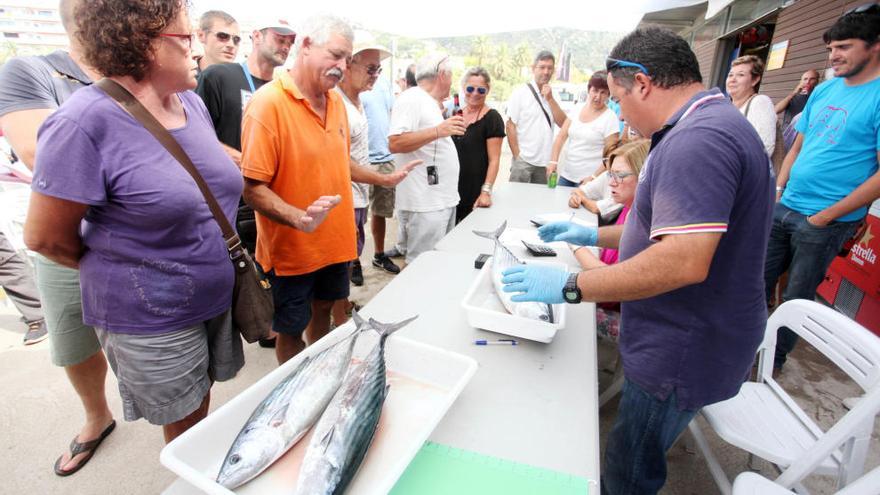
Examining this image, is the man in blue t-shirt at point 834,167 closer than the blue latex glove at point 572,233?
No

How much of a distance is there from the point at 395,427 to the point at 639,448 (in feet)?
2.94

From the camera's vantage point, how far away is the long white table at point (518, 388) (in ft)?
3.14

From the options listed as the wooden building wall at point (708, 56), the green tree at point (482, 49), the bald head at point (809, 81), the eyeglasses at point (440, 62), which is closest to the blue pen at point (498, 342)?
the eyeglasses at point (440, 62)

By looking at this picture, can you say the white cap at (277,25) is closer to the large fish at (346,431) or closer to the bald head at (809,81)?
the large fish at (346,431)

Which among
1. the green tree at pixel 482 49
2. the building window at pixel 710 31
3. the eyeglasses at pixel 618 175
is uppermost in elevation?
the green tree at pixel 482 49

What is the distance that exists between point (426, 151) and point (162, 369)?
2.10 meters

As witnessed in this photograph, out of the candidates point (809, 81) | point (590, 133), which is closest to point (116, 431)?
point (590, 133)

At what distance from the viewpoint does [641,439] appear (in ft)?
4.39

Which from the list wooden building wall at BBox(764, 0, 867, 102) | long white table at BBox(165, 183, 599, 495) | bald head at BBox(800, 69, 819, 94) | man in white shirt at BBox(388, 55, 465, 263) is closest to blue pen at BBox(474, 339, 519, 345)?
long white table at BBox(165, 183, 599, 495)

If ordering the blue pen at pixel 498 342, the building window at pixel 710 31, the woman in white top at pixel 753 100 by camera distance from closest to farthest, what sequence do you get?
the blue pen at pixel 498 342, the woman in white top at pixel 753 100, the building window at pixel 710 31

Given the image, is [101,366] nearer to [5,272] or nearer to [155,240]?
[155,240]

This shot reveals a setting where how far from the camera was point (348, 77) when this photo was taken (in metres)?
2.68

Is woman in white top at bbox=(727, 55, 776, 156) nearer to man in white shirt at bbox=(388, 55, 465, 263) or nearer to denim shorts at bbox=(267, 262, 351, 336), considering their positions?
man in white shirt at bbox=(388, 55, 465, 263)

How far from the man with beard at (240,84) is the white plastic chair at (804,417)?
8.43 ft
